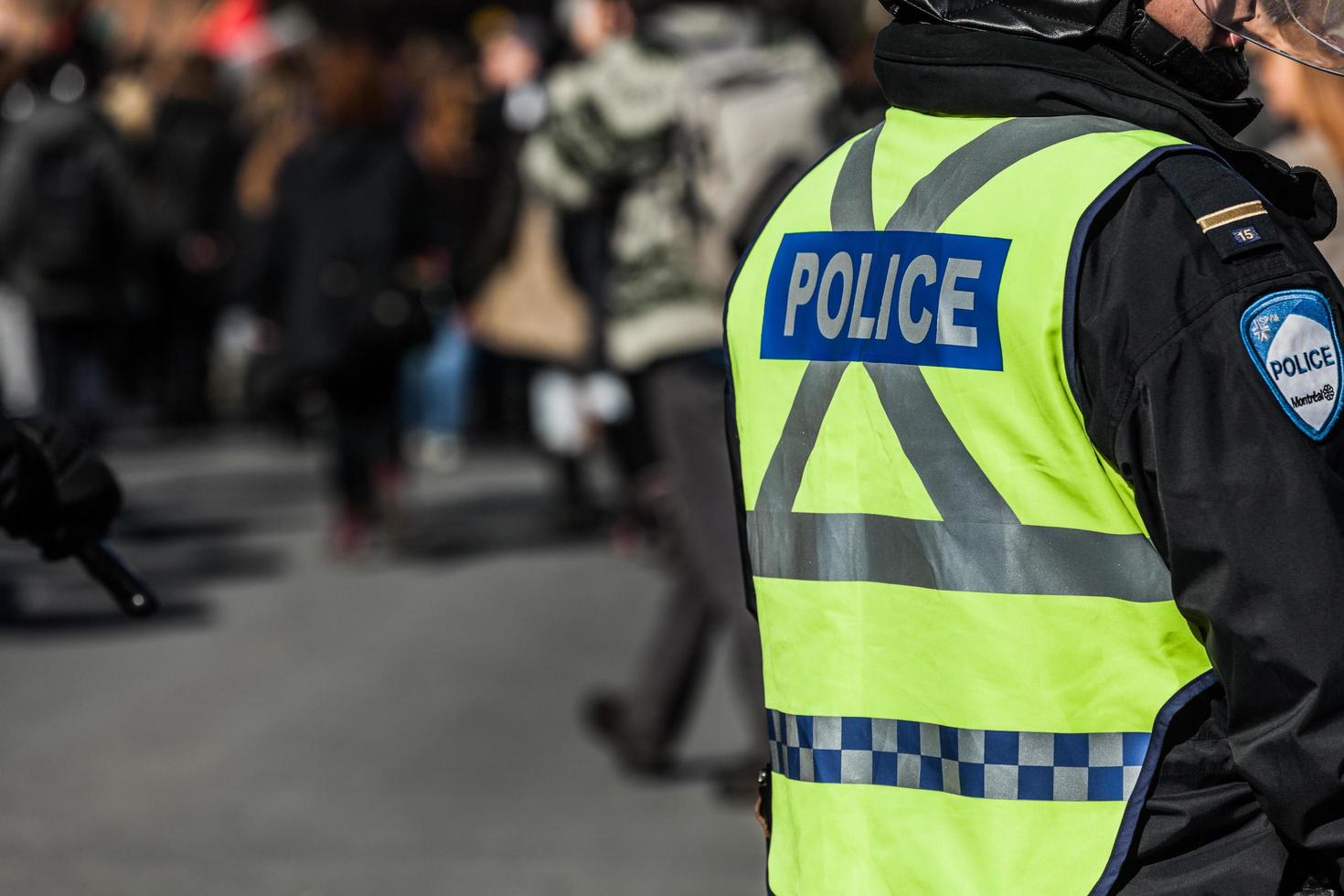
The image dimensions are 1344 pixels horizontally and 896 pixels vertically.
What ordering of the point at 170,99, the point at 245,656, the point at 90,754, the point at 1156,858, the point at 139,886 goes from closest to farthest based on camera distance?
the point at 1156,858
the point at 139,886
the point at 90,754
the point at 245,656
the point at 170,99

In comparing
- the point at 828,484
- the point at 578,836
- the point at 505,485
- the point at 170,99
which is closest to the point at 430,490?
the point at 505,485

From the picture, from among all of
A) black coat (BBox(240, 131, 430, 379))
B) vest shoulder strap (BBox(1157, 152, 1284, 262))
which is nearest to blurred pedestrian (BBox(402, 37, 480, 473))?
black coat (BBox(240, 131, 430, 379))

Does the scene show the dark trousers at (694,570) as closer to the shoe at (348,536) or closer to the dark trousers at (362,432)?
the dark trousers at (362,432)

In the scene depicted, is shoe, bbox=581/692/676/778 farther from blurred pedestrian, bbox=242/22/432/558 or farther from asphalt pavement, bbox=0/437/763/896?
blurred pedestrian, bbox=242/22/432/558

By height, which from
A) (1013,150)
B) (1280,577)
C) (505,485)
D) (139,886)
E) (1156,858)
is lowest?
(505,485)

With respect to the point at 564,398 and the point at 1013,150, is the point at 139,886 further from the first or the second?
the point at 564,398

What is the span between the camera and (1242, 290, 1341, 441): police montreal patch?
181 centimetres

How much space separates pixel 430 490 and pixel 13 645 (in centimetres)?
402

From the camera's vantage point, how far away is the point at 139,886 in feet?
17.0

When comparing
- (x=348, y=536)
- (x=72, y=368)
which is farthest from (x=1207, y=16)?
(x=72, y=368)

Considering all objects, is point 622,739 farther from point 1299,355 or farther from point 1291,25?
point 1299,355

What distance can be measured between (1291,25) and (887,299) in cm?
48

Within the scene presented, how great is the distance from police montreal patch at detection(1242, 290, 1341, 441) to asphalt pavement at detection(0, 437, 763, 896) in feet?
11.3

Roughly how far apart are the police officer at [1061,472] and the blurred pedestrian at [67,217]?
7.54 m
